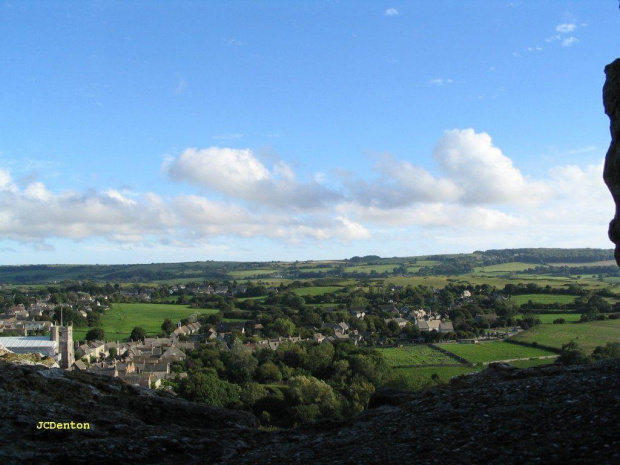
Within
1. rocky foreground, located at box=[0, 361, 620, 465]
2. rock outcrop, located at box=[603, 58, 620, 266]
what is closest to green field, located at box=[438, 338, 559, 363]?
rocky foreground, located at box=[0, 361, 620, 465]

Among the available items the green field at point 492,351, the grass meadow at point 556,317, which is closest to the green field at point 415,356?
the green field at point 492,351

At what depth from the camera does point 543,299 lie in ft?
349

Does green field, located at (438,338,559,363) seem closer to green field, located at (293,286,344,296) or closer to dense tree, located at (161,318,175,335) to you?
dense tree, located at (161,318,175,335)

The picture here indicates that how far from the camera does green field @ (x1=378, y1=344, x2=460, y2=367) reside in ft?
209

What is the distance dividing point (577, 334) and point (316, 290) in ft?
300

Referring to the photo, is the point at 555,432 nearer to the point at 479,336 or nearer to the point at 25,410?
the point at 25,410

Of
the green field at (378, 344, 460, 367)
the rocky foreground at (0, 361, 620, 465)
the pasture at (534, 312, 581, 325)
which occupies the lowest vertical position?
the green field at (378, 344, 460, 367)

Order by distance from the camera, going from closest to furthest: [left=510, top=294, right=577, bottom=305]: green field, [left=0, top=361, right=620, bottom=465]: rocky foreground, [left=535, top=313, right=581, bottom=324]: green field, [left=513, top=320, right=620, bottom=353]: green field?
[left=0, top=361, right=620, bottom=465]: rocky foreground, [left=513, top=320, right=620, bottom=353]: green field, [left=535, top=313, right=581, bottom=324]: green field, [left=510, top=294, right=577, bottom=305]: green field

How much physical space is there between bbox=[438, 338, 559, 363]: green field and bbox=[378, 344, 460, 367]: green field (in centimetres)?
215

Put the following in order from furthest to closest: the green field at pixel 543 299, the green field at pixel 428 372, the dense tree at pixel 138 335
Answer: the green field at pixel 543 299 → the dense tree at pixel 138 335 → the green field at pixel 428 372

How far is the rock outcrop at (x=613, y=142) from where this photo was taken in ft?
42.2

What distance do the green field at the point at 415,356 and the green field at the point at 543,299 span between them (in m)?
37.8

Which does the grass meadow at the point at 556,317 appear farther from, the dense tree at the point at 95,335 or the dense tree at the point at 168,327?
the dense tree at the point at 95,335

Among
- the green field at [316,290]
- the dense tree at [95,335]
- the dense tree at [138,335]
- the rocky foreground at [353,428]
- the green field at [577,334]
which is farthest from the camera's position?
the green field at [316,290]
